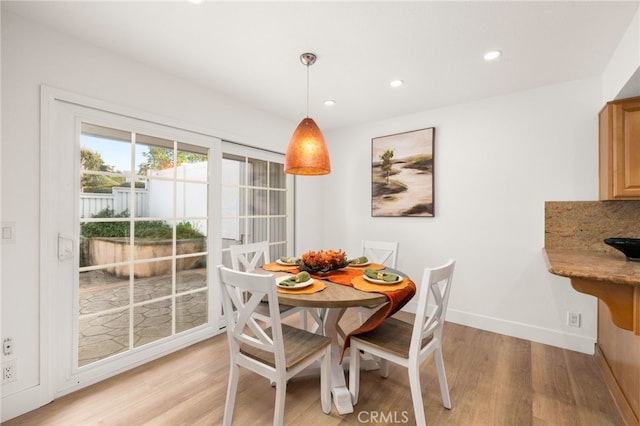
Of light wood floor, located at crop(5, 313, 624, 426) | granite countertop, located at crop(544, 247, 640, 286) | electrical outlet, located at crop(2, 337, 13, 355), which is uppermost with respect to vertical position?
granite countertop, located at crop(544, 247, 640, 286)

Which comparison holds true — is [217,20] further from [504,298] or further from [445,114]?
[504,298]

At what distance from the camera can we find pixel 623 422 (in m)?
1.66

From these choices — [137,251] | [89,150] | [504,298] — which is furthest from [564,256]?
[89,150]

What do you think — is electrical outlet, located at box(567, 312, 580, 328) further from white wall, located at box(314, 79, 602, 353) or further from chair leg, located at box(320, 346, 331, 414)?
chair leg, located at box(320, 346, 331, 414)

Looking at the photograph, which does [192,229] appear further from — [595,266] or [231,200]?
[595,266]

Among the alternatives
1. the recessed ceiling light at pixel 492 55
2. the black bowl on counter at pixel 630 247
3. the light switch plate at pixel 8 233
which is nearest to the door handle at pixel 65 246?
the light switch plate at pixel 8 233

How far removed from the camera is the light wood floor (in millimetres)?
1683

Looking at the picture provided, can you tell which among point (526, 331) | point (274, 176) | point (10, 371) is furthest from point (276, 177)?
point (526, 331)

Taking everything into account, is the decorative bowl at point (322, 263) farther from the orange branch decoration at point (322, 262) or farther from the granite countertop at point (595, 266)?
the granite countertop at point (595, 266)

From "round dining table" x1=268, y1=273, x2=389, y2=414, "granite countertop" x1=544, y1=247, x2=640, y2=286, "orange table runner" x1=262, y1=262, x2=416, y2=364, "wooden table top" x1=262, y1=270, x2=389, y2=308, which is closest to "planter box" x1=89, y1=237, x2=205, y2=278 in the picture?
"round dining table" x1=268, y1=273, x2=389, y2=414

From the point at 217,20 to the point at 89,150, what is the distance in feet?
4.32

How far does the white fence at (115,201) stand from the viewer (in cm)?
204

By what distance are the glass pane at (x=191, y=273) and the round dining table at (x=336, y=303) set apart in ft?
3.51

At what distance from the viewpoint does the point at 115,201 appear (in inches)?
86.1
